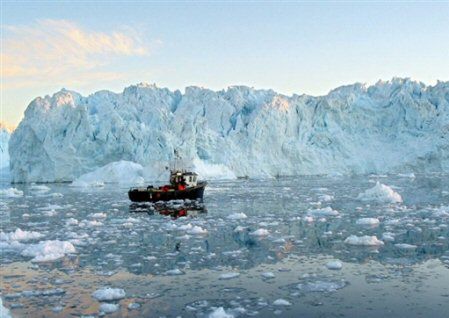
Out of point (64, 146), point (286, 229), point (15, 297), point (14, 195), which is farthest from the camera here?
point (64, 146)

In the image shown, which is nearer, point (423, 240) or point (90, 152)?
point (423, 240)

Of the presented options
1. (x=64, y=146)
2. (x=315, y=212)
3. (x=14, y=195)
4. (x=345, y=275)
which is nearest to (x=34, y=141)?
(x=64, y=146)

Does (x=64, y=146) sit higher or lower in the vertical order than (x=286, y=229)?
higher

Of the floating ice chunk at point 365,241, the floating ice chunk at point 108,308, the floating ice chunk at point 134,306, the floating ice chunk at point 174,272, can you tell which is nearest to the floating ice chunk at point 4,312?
the floating ice chunk at point 108,308

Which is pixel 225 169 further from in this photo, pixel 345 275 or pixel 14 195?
pixel 345 275

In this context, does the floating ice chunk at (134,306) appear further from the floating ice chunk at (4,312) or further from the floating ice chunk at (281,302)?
the floating ice chunk at (281,302)
